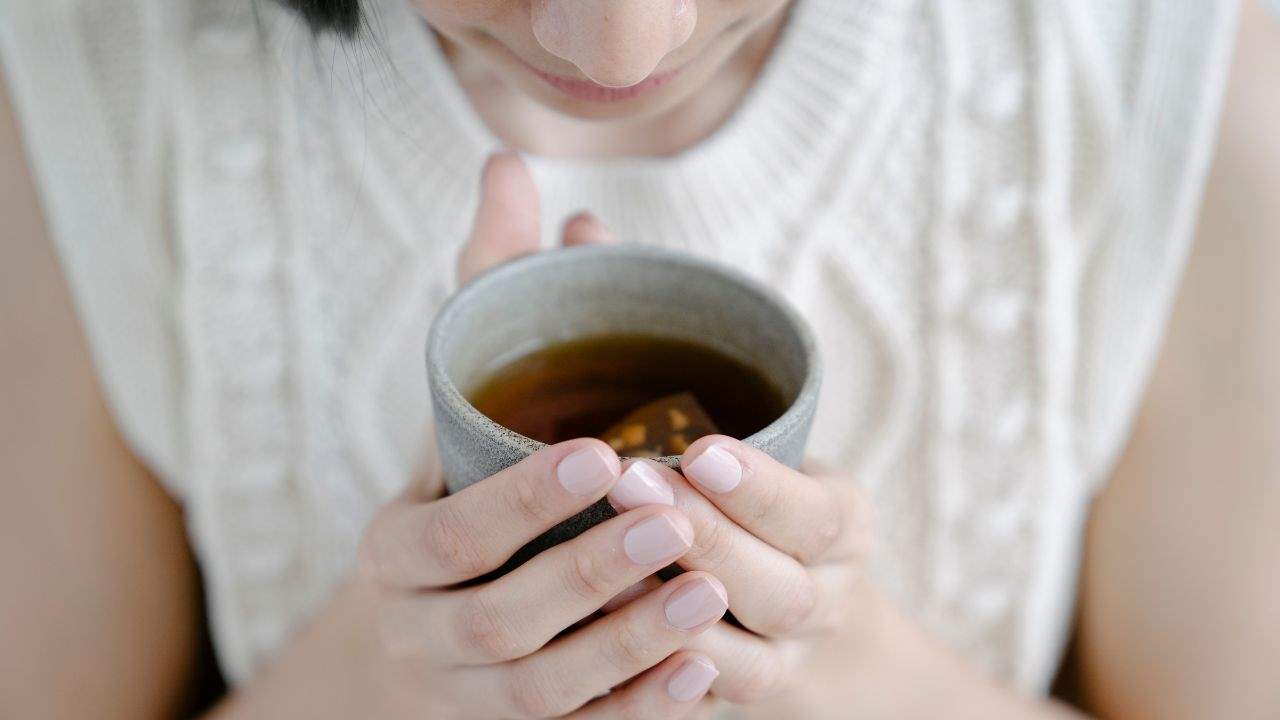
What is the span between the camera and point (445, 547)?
480mm

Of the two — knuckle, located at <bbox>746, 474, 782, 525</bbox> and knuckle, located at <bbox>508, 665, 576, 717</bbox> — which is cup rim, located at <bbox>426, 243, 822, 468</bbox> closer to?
knuckle, located at <bbox>746, 474, 782, 525</bbox>

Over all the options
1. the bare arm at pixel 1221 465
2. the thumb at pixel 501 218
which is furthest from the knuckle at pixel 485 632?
the bare arm at pixel 1221 465

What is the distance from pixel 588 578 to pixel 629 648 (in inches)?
2.0

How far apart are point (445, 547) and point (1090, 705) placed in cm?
78

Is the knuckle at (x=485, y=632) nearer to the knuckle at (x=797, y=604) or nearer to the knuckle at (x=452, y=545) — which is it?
the knuckle at (x=452, y=545)

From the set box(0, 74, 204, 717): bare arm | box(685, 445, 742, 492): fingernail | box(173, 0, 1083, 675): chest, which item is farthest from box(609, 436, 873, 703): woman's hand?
box(0, 74, 204, 717): bare arm

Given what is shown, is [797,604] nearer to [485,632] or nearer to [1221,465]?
[485,632]

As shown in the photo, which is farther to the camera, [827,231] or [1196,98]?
[827,231]

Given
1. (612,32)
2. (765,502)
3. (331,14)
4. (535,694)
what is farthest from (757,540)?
(331,14)

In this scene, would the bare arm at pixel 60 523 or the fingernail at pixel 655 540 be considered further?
the bare arm at pixel 60 523

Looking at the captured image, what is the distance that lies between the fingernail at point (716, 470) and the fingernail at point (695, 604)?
50mm

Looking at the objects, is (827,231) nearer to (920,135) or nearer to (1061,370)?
(920,135)

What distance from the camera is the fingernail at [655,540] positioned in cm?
42

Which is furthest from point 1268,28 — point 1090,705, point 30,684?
point 30,684
